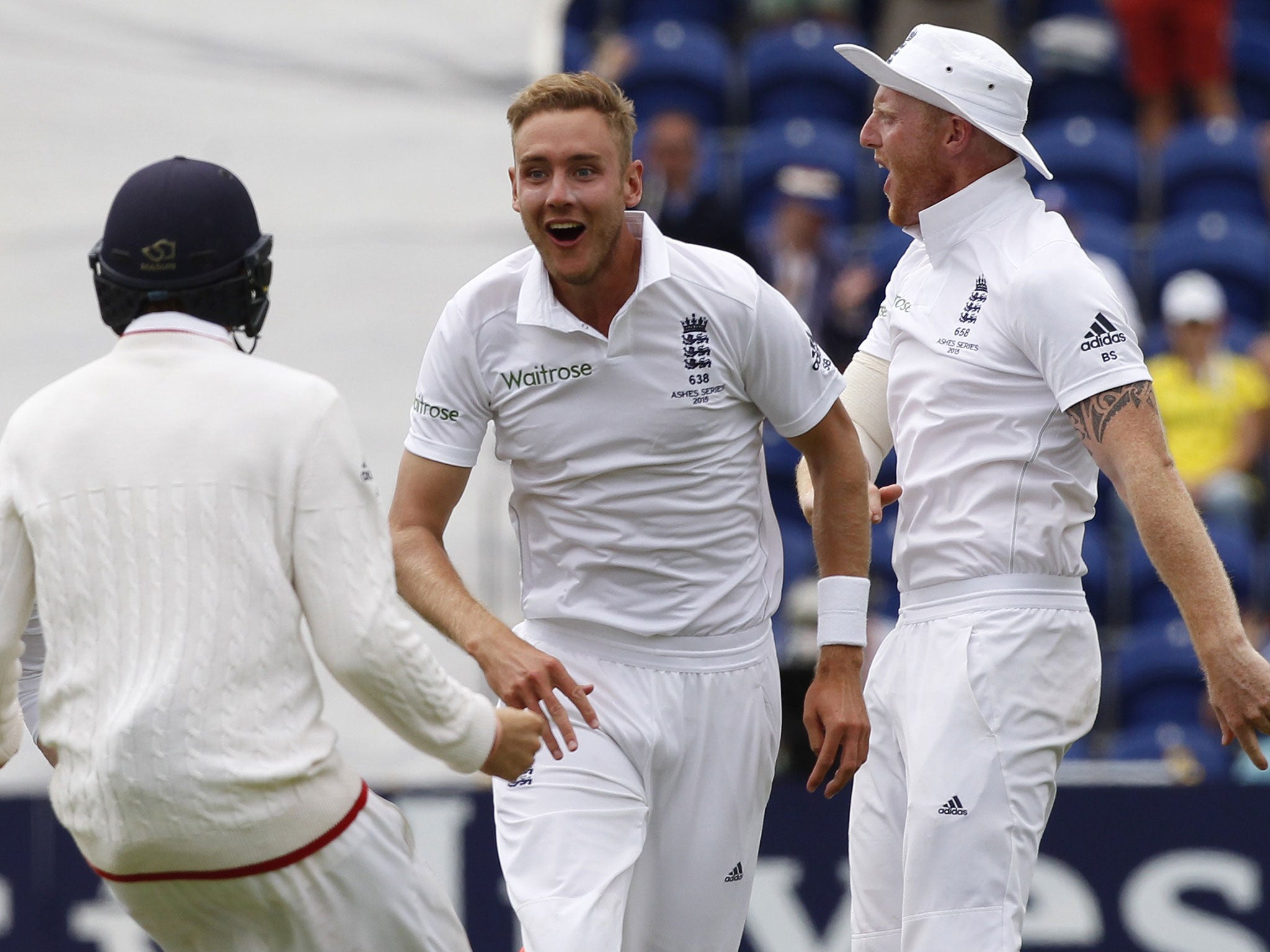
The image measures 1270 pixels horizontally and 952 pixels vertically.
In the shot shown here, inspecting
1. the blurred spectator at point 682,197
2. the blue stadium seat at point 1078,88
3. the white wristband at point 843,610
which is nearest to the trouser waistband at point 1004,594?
the white wristband at point 843,610

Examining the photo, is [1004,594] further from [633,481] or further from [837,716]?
[633,481]

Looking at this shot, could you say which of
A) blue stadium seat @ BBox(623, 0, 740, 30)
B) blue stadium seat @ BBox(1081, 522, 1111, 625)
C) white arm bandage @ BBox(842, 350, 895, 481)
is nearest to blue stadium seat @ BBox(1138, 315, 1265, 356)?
blue stadium seat @ BBox(1081, 522, 1111, 625)

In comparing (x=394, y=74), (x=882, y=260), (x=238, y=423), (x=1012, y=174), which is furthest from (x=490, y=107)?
(x=238, y=423)

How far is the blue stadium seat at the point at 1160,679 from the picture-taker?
791cm

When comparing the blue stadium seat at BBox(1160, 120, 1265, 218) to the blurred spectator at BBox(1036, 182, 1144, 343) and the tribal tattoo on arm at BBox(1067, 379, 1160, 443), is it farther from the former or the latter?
the tribal tattoo on arm at BBox(1067, 379, 1160, 443)

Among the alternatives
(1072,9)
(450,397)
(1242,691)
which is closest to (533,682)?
(450,397)

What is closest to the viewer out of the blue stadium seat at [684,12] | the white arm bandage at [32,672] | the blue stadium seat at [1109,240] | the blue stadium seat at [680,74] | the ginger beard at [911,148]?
the white arm bandage at [32,672]

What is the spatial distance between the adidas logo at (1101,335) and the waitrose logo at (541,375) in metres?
1.06

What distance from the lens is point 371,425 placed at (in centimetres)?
1021

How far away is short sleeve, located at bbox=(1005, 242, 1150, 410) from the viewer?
12.5 feet

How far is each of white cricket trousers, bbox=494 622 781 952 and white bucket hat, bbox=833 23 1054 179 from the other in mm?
1232

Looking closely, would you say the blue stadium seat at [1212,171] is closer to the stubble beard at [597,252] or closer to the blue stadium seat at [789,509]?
the blue stadium seat at [789,509]

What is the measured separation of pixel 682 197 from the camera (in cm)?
834

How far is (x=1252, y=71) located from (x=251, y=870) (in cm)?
923
